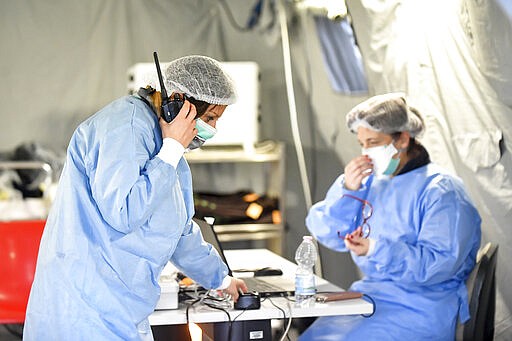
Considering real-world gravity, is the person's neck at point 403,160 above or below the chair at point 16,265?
above

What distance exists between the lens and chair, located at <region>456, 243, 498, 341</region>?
3004 mm

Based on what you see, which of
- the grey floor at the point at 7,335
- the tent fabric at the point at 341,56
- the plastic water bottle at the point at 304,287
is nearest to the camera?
the plastic water bottle at the point at 304,287

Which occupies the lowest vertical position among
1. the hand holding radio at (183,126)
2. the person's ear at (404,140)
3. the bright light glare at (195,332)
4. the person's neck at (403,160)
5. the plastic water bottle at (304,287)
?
the bright light glare at (195,332)

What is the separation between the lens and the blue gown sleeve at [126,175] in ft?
7.05

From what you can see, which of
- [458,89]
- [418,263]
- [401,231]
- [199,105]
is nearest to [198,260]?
[199,105]

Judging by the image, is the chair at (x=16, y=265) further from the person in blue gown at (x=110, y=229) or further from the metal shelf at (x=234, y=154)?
the person in blue gown at (x=110, y=229)

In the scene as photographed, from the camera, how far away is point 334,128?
16.2ft

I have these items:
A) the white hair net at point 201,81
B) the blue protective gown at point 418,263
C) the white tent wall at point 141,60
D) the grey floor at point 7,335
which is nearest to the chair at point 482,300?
the blue protective gown at point 418,263

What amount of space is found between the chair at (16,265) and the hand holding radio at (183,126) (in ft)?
5.81

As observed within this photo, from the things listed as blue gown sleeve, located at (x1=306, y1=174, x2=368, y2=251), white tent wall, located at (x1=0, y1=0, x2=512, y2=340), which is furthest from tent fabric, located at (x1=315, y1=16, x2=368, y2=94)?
blue gown sleeve, located at (x1=306, y1=174, x2=368, y2=251)

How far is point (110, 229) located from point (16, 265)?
1783 mm

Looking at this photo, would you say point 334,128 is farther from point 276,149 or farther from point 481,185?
point 481,185

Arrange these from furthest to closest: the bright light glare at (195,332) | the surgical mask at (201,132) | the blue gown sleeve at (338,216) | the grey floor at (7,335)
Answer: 1. the grey floor at (7,335)
2. the blue gown sleeve at (338,216)
3. the bright light glare at (195,332)
4. the surgical mask at (201,132)

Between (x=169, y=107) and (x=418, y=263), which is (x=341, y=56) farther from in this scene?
(x=169, y=107)
